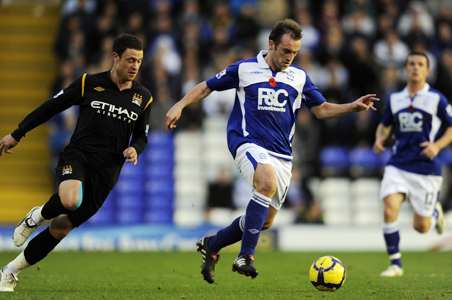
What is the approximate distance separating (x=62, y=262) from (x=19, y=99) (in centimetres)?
793

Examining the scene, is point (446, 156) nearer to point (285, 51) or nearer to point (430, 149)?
point (430, 149)

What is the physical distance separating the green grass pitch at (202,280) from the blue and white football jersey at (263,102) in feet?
4.96

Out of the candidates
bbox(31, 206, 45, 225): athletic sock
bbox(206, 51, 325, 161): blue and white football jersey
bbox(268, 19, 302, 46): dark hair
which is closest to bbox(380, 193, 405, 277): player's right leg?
bbox(206, 51, 325, 161): blue and white football jersey

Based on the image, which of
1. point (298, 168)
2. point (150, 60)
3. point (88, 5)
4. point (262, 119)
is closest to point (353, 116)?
point (298, 168)

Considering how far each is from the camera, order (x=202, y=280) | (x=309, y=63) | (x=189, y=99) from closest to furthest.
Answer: (x=189, y=99)
(x=202, y=280)
(x=309, y=63)

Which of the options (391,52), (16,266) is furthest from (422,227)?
(391,52)

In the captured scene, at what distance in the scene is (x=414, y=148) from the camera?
8953 millimetres

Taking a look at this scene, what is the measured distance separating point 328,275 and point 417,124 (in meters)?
3.39

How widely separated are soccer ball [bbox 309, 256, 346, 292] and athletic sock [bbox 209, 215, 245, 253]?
2.93ft

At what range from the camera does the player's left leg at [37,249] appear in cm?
647

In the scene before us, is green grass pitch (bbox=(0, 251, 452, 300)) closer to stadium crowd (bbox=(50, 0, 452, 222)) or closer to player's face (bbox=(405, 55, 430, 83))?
player's face (bbox=(405, 55, 430, 83))

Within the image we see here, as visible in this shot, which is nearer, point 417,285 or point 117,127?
point 117,127

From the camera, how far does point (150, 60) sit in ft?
50.4

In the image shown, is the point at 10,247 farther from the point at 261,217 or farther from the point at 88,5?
the point at 261,217
